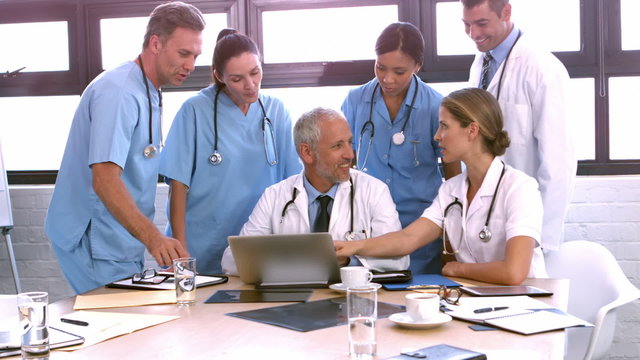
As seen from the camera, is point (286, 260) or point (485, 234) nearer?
point (286, 260)

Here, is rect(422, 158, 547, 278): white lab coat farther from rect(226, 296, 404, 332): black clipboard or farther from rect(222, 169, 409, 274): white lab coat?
rect(226, 296, 404, 332): black clipboard

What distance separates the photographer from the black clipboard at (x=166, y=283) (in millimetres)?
2186

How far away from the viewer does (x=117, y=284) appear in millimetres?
2264

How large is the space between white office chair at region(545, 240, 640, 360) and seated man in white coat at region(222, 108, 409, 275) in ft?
1.85

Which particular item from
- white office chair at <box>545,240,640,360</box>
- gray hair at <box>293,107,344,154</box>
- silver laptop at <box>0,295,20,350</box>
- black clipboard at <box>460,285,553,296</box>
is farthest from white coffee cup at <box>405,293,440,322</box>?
gray hair at <box>293,107,344,154</box>

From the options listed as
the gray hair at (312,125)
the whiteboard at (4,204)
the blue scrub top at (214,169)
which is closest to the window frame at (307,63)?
the whiteboard at (4,204)

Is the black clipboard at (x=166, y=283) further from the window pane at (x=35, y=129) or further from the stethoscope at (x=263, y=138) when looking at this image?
the window pane at (x=35, y=129)

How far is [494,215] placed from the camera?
7.76 ft

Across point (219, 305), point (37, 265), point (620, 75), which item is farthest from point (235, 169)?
point (620, 75)

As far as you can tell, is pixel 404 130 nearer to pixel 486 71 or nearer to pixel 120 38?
pixel 486 71

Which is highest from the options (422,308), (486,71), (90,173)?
(486,71)

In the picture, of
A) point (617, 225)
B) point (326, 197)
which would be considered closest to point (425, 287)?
point (326, 197)

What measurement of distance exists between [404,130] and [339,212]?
0.46m

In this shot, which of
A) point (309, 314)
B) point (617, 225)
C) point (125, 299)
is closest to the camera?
point (309, 314)
